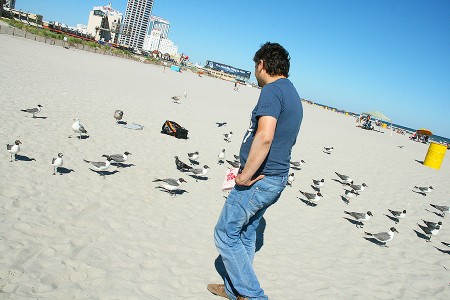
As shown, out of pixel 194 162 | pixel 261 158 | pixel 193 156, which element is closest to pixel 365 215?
pixel 193 156

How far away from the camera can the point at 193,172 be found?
31.0 ft

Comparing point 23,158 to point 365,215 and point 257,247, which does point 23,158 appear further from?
point 365,215

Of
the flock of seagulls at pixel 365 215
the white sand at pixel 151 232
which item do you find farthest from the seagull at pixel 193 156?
the flock of seagulls at pixel 365 215

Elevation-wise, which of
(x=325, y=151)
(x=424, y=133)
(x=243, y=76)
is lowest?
(x=325, y=151)

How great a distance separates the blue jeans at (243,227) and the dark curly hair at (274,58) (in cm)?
123

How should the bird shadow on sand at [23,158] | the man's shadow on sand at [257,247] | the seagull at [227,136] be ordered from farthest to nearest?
the seagull at [227,136]
the bird shadow on sand at [23,158]
the man's shadow on sand at [257,247]

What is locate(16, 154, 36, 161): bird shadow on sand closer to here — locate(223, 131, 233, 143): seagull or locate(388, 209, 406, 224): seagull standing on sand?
locate(223, 131, 233, 143): seagull

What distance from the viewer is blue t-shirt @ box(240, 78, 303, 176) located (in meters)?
3.34

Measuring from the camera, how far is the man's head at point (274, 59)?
357 centimetres

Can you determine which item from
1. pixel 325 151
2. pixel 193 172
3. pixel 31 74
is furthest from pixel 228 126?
pixel 31 74

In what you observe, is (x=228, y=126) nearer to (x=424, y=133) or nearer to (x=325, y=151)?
(x=325, y=151)

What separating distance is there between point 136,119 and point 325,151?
12040 mm

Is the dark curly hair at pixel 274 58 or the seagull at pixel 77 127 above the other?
the dark curly hair at pixel 274 58

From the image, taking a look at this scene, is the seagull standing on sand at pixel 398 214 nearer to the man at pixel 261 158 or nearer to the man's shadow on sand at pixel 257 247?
the man's shadow on sand at pixel 257 247
